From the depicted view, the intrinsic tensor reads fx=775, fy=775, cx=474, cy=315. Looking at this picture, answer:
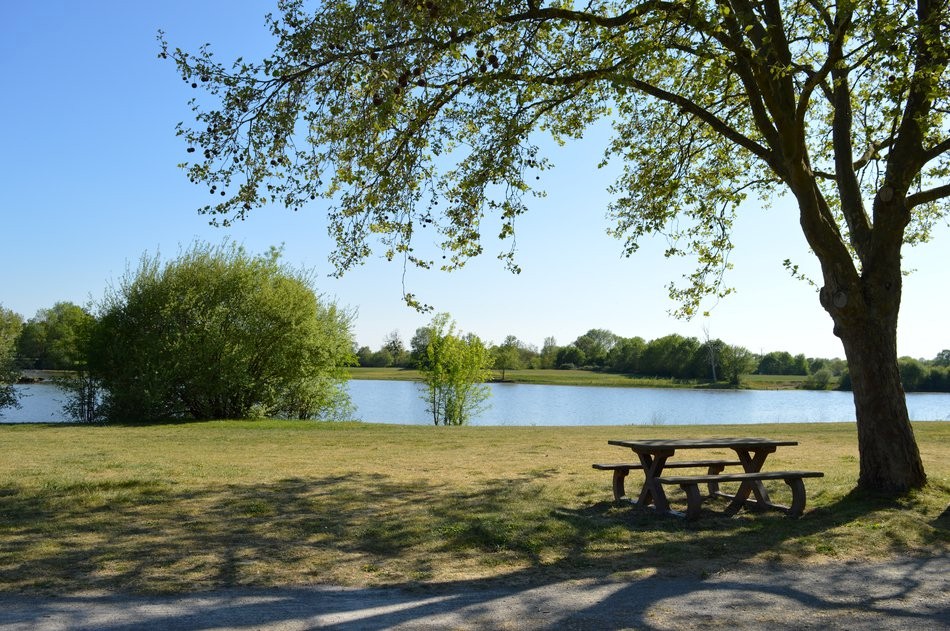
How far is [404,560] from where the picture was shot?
6.18 meters

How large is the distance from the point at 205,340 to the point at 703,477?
2017cm

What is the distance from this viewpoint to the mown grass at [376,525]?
586 centimetres

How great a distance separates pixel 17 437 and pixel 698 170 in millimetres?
15544

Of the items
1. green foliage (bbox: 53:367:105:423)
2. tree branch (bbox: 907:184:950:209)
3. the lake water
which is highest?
tree branch (bbox: 907:184:950:209)

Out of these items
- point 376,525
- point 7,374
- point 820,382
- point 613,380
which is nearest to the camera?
point 376,525

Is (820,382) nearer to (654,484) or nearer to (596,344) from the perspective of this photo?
(596,344)

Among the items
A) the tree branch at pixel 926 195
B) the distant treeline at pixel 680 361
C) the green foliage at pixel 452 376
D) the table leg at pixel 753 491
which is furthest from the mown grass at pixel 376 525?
the distant treeline at pixel 680 361

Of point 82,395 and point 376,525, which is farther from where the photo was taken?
point 82,395

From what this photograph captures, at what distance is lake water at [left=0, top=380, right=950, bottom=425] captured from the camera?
34.0 m

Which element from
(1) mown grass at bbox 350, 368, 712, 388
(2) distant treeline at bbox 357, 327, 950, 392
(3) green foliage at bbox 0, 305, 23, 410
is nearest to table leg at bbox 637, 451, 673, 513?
(3) green foliage at bbox 0, 305, 23, 410

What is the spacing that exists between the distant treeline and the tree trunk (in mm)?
44531

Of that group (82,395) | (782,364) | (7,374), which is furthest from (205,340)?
(782,364)

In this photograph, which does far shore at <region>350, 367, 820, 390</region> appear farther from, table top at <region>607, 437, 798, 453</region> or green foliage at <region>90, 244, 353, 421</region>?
table top at <region>607, 437, 798, 453</region>

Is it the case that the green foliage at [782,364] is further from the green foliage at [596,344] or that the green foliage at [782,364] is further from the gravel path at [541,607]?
the gravel path at [541,607]
